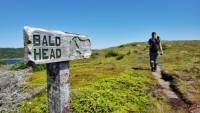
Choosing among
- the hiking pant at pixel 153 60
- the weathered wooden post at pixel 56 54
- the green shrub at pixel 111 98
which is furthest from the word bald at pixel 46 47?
the hiking pant at pixel 153 60

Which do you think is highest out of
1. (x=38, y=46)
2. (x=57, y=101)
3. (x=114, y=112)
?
(x=38, y=46)

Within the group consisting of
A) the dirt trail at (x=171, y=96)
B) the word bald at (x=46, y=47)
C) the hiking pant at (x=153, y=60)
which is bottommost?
the dirt trail at (x=171, y=96)

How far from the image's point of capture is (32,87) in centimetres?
2358

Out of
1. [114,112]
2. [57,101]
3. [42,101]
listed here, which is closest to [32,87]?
[42,101]

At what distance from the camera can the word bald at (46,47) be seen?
304 inches

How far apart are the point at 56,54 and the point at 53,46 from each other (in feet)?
0.75

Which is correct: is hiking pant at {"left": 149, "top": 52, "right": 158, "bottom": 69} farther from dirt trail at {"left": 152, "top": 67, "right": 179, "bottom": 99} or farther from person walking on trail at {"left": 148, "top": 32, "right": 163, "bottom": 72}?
dirt trail at {"left": 152, "top": 67, "right": 179, "bottom": 99}

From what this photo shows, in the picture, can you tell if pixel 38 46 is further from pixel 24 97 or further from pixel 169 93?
pixel 169 93

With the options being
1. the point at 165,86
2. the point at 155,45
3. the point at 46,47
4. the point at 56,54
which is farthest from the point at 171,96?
the point at 46,47

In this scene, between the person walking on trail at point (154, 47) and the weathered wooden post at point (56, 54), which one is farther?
the person walking on trail at point (154, 47)

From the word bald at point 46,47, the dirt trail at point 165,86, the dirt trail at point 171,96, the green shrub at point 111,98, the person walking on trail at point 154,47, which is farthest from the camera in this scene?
the person walking on trail at point 154,47

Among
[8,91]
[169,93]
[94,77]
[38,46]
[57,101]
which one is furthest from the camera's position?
[94,77]

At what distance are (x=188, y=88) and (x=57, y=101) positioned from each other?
15.9 m

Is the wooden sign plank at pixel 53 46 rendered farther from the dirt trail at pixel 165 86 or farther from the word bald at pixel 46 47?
the dirt trail at pixel 165 86
